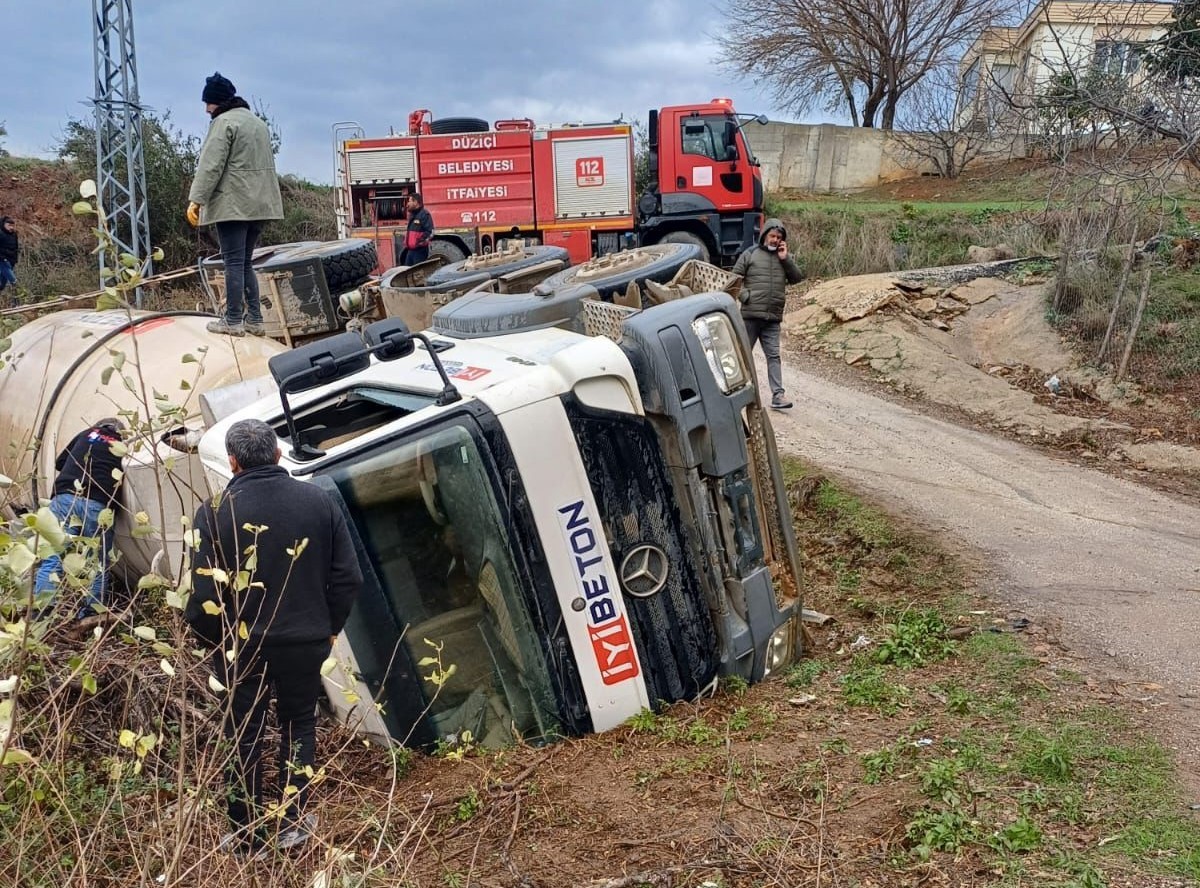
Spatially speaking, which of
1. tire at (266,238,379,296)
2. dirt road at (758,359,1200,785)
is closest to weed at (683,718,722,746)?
dirt road at (758,359,1200,785)

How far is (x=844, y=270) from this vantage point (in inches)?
709

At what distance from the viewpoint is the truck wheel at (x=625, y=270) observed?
497cm

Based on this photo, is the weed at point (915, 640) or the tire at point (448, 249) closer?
the weed at point (915, 640)

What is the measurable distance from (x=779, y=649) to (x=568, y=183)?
13.6 meters

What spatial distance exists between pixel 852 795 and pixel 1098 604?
2.44m

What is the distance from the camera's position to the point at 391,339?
4188mm

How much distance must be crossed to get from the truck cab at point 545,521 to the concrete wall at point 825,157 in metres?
Answer: 25.8

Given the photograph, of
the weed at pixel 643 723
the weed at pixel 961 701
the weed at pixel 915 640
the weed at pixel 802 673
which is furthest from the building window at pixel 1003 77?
the weed at pixel 643 723

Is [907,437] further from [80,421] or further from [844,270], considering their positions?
[844,270]

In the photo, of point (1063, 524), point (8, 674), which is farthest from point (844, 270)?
point (8, 674)

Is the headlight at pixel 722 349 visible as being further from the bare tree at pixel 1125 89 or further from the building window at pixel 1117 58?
the building window at pixel 1117 58

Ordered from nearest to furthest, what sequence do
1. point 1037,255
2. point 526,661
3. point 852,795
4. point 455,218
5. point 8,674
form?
point 8,674 < point 852,795 < point 526,661 < point 1037,255 < point 455,218

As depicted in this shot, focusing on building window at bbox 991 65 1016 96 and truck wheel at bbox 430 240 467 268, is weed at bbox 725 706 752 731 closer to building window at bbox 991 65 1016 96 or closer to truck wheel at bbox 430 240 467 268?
building window at bbox 991 65 1016 96

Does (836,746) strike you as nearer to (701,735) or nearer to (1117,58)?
(701,735)
